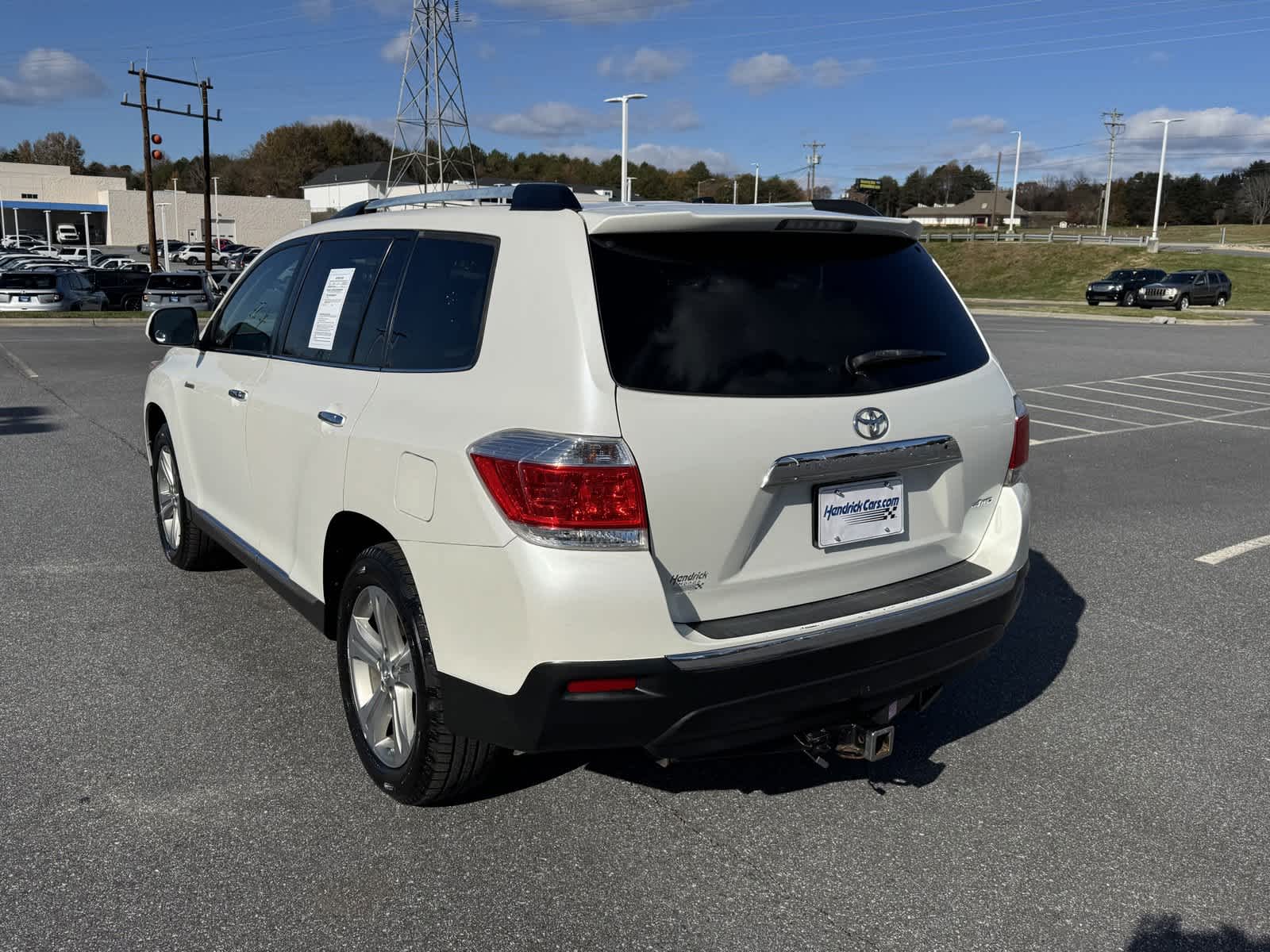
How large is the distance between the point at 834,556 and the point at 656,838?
102 centimetres

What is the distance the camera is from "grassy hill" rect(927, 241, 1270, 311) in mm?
51312

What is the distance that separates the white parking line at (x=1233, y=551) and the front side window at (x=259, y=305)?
5.30 m

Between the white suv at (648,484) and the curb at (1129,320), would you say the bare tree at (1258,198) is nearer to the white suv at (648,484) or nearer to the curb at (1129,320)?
the curb at (1129,320)

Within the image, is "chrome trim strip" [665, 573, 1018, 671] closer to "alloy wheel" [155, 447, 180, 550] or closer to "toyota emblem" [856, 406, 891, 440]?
"toyota emblem" [856, 406, 891, 440]

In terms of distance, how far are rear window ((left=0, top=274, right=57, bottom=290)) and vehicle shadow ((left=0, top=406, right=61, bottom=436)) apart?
18.6m

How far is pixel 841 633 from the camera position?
2.95 m

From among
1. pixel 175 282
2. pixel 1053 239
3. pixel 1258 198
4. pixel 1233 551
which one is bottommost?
pixel 1233 551

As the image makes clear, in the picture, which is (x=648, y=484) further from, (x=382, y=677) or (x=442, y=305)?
(x=382, y=677)

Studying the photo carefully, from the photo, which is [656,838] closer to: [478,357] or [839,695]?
[839,695]

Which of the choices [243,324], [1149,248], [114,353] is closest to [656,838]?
[243,324]

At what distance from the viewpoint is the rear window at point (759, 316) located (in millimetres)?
2785

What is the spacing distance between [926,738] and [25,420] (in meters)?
10.0

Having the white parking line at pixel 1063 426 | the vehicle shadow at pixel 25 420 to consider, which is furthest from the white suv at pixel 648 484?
→ the white parking line at pixel 1063 426

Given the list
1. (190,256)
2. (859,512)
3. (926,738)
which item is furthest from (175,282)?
(190,256)
